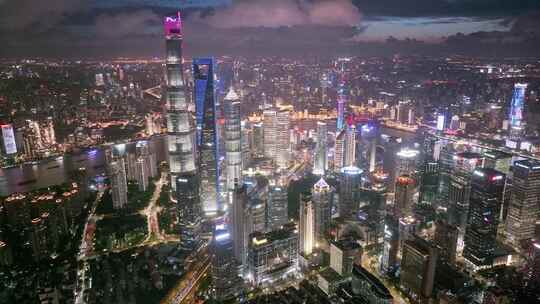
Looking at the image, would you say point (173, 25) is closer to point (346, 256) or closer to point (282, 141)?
point (282, 141)

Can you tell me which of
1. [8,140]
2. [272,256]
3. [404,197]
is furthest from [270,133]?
[8,140]

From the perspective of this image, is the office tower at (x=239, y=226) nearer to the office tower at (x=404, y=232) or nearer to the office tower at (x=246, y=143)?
the office tower at (x=404, y=232)

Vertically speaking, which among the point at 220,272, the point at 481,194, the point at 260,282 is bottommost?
the point at 260,282

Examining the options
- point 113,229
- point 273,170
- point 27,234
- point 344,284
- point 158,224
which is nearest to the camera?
point 344,284

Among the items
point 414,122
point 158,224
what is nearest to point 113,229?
point 158,224

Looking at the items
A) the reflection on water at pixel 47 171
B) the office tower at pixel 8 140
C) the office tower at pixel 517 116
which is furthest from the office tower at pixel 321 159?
the office tower at pixel 8 140

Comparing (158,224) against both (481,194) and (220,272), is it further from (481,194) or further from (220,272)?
(481,194)

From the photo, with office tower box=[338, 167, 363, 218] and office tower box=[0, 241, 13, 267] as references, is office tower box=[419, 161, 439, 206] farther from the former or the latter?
office tower box=[0, 241, 13, 267]
